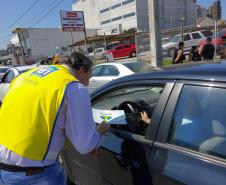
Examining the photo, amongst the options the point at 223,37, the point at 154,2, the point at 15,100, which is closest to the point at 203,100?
the point at 15,100

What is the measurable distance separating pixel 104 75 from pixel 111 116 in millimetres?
6568

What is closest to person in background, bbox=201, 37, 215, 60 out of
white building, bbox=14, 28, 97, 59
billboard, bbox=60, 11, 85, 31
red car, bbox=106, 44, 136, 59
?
billboard, bbox=60, 11, 85, 31

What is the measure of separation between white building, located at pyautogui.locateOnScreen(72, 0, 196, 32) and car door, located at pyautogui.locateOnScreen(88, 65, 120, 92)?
80.6 meters

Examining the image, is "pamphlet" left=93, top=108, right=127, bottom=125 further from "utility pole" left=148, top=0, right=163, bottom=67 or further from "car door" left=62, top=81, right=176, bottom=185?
"utility pole" left=148, top=0, right=163, bottom=67

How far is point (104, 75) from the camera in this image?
29.5 feet

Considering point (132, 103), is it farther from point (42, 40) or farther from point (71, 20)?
point (42, 40)

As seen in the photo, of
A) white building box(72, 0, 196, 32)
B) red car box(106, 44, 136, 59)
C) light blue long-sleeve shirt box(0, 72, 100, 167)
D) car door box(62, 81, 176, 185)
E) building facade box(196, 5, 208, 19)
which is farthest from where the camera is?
building facade box(196, 5, 208, 19)

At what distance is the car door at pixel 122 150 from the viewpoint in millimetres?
1793

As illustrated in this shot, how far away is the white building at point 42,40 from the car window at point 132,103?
233 ft

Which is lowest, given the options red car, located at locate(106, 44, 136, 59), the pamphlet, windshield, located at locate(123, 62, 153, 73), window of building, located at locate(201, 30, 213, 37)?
red car, located at locate(106, 44, 136, 59)

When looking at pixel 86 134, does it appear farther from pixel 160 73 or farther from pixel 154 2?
pixel 154 2

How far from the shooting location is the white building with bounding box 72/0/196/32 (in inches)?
3602

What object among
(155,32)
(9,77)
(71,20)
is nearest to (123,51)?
(71,20)

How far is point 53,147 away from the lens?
179cm
